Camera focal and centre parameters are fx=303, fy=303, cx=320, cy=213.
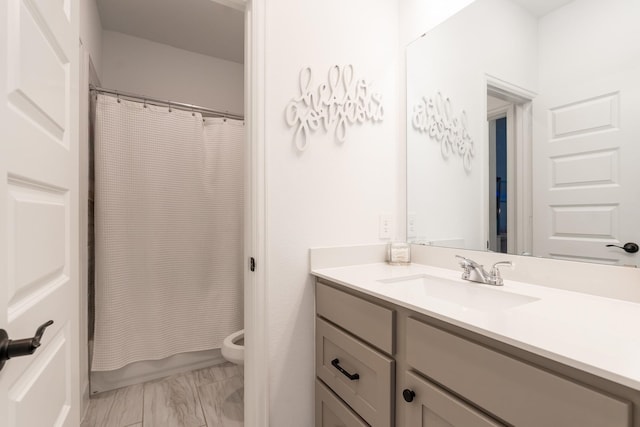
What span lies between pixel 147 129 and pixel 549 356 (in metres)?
2.39

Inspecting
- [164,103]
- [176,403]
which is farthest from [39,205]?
[164,103]

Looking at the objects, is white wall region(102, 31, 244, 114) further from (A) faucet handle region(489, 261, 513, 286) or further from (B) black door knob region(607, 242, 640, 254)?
(B) black door knob region(607, 242, 640, 254)

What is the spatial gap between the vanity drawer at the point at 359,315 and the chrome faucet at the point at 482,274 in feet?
1.38

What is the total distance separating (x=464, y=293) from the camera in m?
1.13

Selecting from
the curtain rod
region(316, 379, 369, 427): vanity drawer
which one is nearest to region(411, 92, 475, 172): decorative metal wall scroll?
region(316, 379, 369, 427): vanity drawer

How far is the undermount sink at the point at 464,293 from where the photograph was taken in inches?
39.9

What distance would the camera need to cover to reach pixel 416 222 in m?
1.59

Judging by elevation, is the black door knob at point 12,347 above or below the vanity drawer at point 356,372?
above

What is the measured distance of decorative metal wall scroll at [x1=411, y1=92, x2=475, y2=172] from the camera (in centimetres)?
139

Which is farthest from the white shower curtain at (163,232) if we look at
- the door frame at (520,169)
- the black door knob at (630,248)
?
the black door knob at (630,248)

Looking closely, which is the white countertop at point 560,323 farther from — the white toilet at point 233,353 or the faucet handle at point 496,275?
the white toilet at point 233,353

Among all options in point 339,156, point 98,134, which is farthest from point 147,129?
point 339,156

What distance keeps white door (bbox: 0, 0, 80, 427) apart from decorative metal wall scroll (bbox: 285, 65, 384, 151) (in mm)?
762

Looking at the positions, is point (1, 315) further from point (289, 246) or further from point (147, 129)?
point (147, 129)
